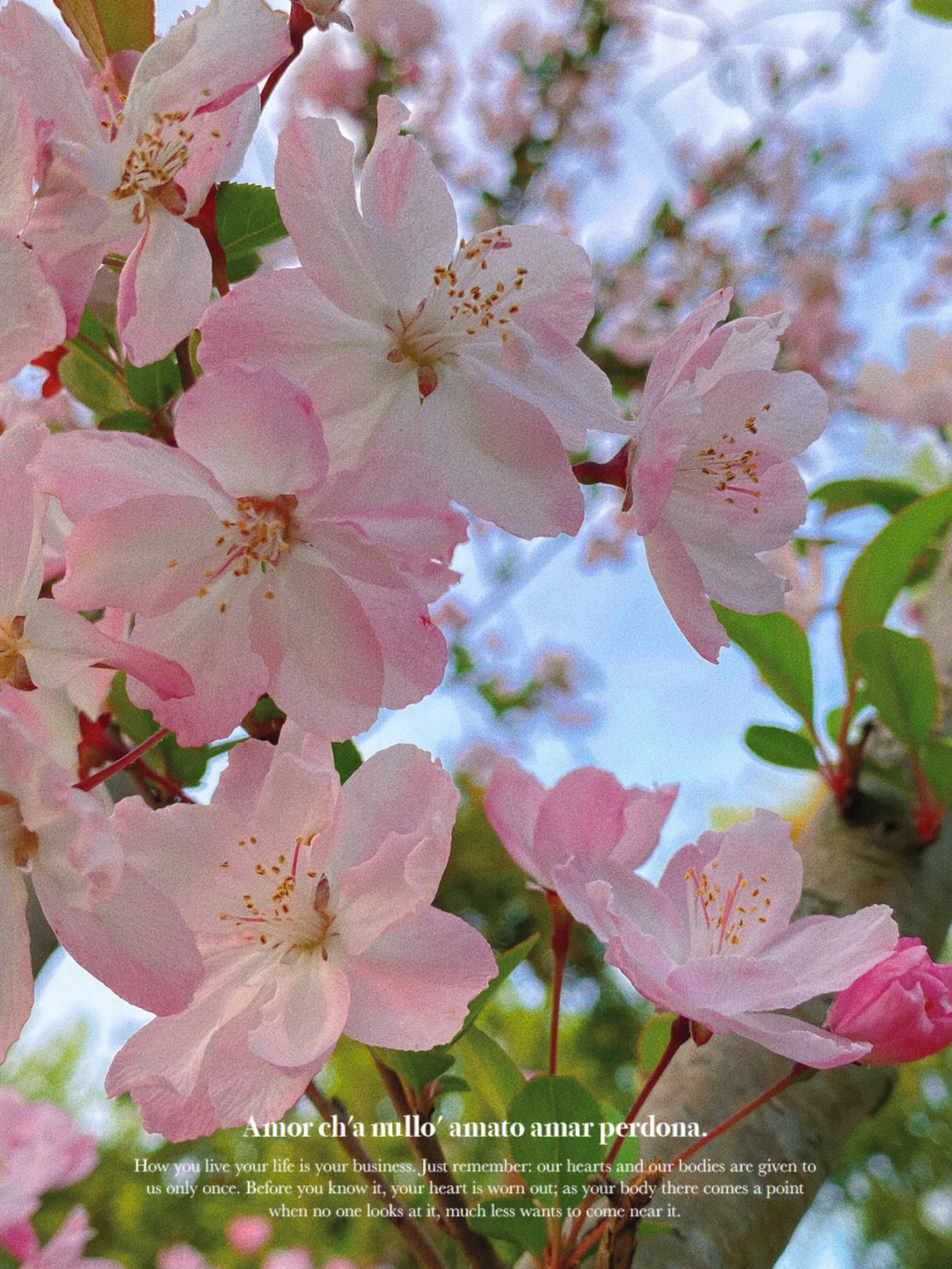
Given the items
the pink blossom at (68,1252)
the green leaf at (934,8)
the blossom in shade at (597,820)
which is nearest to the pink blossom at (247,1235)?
the pink blossom at (68,1252)

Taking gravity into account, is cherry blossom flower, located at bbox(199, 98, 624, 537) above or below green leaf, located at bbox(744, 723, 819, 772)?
above

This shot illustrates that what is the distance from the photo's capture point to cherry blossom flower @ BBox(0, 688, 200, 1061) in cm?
35

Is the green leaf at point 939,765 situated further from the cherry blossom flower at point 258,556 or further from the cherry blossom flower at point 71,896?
the cherry blossom flower at point 71,896

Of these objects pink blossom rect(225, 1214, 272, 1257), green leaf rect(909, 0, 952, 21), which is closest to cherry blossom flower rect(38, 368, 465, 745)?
green leaf rect(909, 0, 952, 21)

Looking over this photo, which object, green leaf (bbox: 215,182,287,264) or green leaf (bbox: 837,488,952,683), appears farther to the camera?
green leaf (bbox: 837,488,952,683)

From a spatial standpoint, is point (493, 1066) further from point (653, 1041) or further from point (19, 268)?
point (19, 268)

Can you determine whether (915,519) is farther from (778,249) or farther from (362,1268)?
(362,1268)

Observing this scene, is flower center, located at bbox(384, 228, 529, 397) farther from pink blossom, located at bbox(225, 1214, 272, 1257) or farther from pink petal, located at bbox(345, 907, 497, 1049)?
pink blossom, located at bbox(225, 1214, 272, 1257)

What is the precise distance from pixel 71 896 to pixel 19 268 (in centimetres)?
23

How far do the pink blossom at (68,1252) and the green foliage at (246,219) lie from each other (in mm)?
881

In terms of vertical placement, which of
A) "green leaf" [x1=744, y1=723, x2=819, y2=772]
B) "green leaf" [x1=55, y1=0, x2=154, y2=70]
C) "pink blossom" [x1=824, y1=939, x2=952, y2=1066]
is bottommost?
"green leaf" [x1=744, y1=723, x2=819, y2=772]

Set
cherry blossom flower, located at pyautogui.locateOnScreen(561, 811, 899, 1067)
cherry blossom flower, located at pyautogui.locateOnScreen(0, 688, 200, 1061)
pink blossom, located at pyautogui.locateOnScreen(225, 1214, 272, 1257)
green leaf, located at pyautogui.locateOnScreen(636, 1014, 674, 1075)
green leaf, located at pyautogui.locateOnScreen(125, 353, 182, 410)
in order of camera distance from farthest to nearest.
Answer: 1. pink blossom, located at pyautogui.locateOnScreen(225, 1214, 272, 1257)
2. green leaf, located at pyautogui.locateOnScreen(636, 1014, 674, 1075)
3. green leaf, located at pyautogui.locateOnScreen(125, 353, 182, 410)
4. cherry blossom flower, located at pyautogui.locateOnScreen(561, 811, 899, 1067)
5. cherry blossom flower, located at pyautogui.locateOnScreen(0, 688, 200, 1061)

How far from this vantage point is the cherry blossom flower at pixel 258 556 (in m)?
0.38

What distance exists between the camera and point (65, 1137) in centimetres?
115
